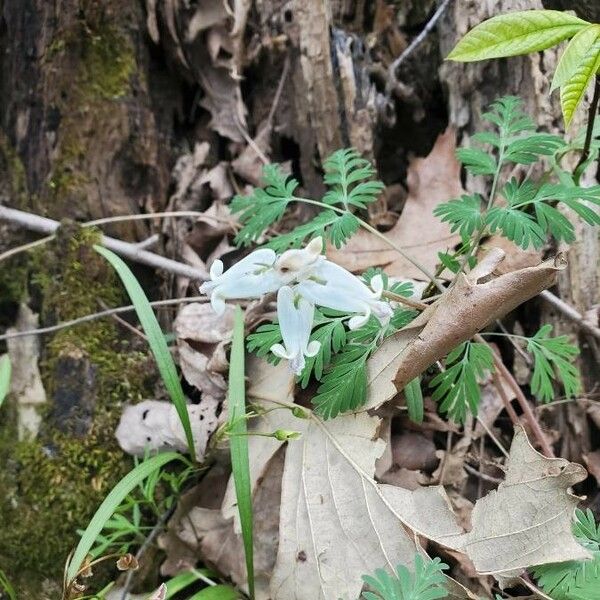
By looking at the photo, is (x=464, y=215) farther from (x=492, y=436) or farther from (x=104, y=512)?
(x=104, y=512)

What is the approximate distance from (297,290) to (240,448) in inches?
24.1

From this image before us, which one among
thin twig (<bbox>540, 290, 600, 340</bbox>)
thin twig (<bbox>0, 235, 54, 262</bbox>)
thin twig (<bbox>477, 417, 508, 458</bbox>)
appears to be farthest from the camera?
thin twig (<bbox>0, 235, 54, 262</bbox>)

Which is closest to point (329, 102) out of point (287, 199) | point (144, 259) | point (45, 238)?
point (287, 199)

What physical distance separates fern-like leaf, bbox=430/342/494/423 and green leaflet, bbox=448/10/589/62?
35.8 inches

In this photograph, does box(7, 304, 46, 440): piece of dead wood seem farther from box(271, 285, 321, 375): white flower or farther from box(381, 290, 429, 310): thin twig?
box(381, 290, 429, 310): thin twig

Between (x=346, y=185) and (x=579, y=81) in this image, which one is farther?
(x=346, y=185)

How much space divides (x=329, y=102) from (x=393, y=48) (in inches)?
24.6

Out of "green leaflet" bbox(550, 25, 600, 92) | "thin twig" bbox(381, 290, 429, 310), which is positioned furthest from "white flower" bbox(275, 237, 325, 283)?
"green leaflet" bbox(550, 25, 600, 92)

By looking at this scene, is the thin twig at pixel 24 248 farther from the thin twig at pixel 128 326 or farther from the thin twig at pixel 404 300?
the thin twig at pixel 404 300

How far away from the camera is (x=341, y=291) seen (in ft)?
5.84

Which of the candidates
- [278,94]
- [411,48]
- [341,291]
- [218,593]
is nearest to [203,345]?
[218,593]

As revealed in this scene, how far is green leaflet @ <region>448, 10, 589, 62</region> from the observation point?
1.85 metres

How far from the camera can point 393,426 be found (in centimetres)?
249

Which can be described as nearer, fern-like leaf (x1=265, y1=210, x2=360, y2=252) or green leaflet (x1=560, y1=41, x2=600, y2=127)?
green leaflet (x1=560, y1=41, x2=600, y2=127)
